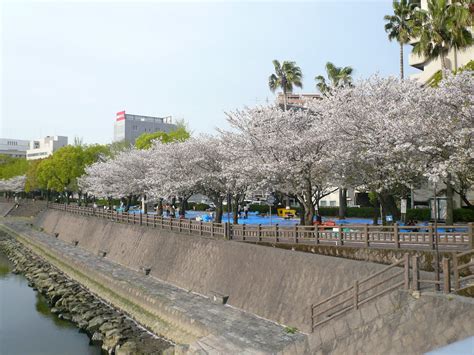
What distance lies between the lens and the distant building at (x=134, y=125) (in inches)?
5408

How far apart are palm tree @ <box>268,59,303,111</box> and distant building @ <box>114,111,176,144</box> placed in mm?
86673

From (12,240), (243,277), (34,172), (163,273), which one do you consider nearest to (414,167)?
(243,277)

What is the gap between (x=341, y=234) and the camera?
1941 cm

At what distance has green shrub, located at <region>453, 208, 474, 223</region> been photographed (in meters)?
35.9

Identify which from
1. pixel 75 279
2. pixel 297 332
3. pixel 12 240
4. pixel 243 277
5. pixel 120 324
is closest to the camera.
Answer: pixel 297 332

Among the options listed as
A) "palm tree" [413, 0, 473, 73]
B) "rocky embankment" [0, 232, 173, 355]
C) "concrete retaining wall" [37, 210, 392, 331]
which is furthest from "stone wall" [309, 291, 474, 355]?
"palm tree" [413, 0, 473, 73]

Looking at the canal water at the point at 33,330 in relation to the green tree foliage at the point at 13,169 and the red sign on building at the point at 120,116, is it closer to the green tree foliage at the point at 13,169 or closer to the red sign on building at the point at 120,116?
the green tree foliage at the point at 13,169

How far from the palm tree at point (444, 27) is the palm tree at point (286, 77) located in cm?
2213

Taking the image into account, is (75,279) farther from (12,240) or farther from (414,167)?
(12,240)

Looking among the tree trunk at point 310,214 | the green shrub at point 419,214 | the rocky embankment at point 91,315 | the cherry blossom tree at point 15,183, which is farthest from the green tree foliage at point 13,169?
the tree trunk at point 310,214

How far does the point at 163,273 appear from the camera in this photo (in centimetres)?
2788

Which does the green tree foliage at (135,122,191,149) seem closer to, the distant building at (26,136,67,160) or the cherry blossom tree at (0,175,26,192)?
the cherry blossom tree at (0,175,26,192)

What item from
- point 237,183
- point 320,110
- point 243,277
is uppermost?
point 320,110

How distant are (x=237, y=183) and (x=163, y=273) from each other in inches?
319
